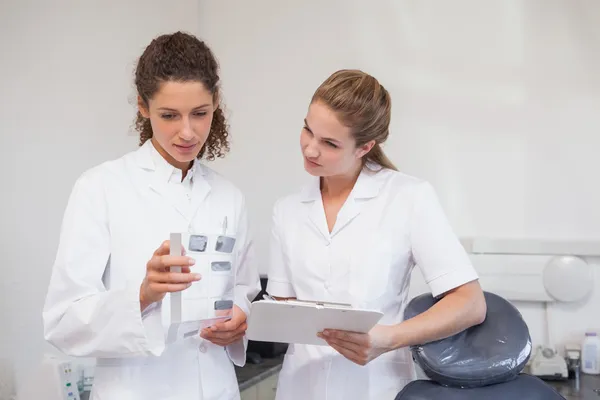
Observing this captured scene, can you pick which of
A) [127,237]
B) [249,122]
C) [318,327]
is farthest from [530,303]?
[127,237]

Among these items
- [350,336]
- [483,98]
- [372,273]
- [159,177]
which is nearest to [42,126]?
[159,177]

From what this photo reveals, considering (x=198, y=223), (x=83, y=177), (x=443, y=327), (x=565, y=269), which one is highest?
(x=83, y=177)

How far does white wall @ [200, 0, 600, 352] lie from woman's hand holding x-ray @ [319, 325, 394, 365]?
5.36 feet

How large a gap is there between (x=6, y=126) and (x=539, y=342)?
2.28 metres

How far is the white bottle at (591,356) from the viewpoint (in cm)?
283

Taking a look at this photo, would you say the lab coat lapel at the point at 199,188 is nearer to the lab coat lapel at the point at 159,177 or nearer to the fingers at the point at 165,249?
the lab coat lapel at the point at 159,177

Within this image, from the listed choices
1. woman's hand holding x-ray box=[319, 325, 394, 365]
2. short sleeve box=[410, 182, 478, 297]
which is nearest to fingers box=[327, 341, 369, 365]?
woman's hand holding x-ray box=[319, 325, 394, 365]

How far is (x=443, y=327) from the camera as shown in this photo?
1582 mm

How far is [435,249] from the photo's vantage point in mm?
1681

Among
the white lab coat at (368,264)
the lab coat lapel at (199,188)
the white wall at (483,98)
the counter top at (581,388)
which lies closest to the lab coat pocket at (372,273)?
the white lab coat at (368,264)

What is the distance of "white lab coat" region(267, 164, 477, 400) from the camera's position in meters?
1.70

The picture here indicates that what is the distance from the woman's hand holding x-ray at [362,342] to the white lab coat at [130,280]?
1.10ft

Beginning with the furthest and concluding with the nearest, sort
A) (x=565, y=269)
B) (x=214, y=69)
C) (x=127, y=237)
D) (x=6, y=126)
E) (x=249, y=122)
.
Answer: (x=249, y=122) < (x=565, y=269) < (x=6, y=126) < (x=214, y=69) < (x=127, y=237)

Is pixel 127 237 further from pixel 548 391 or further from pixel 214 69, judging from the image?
pixel 548 391
